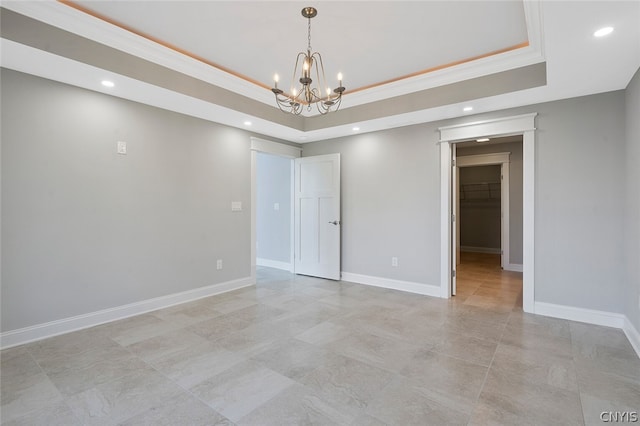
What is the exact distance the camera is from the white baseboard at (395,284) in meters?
4.27

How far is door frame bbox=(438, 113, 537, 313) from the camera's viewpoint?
139 inches

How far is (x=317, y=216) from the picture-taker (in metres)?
5.31

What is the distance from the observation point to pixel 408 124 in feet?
14.4

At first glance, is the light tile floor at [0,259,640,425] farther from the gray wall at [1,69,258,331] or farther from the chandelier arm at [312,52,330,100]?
the chandelier arm at [312,52,330,100]

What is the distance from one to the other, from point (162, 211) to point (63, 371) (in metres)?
1.87

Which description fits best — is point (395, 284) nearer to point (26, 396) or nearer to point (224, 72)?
point (224, 72)

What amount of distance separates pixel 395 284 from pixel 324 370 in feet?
8.25

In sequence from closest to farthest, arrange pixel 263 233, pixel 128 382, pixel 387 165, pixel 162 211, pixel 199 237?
pixel 128 382
pixel 162 211
pixel 199 237
pixel 387 165
pixel 263 233

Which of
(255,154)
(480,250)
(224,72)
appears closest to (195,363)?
(224,72)

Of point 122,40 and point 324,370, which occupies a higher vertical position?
point 122,40

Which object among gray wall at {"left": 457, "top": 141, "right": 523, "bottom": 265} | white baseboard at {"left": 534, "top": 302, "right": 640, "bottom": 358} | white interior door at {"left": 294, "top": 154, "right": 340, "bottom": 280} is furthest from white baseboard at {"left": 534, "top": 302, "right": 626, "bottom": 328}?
gray wall at {"left": 457, "top": 141, "right": 523, "bottom": 265}

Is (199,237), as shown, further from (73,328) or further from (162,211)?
(73,328)

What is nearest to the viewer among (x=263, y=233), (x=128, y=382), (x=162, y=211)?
(x=128, y=382)

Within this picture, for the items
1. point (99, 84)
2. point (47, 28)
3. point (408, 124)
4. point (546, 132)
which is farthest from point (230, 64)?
point (546, 132)
